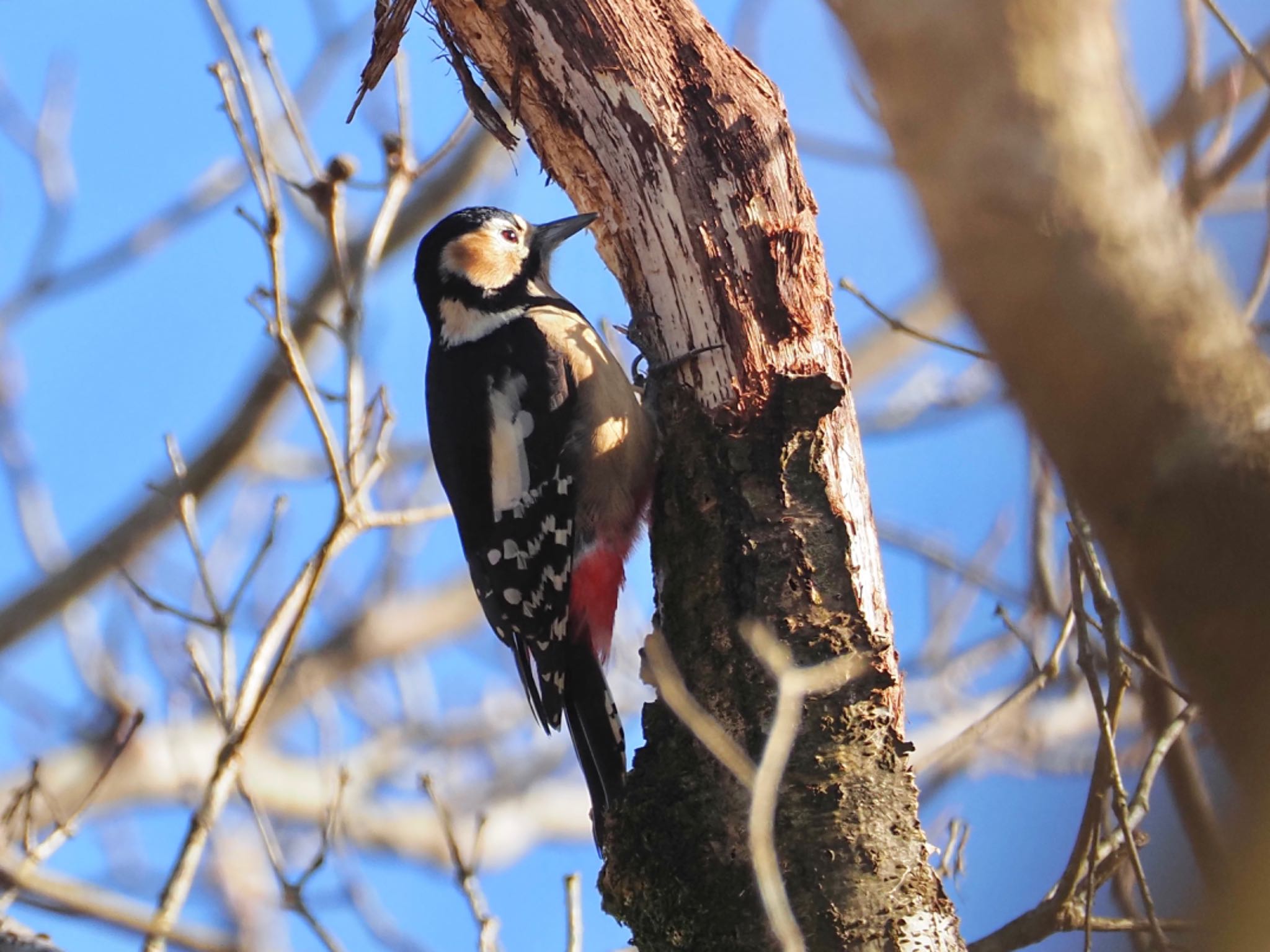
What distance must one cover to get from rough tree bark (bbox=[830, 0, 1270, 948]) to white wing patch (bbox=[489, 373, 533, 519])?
110 inches

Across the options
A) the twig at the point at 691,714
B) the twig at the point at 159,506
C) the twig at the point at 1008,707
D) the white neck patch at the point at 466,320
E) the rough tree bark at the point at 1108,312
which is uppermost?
the twig at the point at 159,506

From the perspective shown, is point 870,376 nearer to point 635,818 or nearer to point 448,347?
point 448,347

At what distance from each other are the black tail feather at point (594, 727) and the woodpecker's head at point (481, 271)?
1.09 metres

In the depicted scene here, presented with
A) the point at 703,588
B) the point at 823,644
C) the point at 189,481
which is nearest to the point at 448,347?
the point at 703,588

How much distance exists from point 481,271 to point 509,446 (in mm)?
756

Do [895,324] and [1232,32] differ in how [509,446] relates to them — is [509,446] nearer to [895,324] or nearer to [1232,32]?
[895,324]

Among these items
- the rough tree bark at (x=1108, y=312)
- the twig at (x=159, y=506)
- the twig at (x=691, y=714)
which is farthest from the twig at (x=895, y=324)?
the twig at (x=159, y=506)

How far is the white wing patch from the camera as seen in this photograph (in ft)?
12.5

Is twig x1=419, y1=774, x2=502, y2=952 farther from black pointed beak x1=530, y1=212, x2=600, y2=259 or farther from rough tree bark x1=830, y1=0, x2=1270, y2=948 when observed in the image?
rough tree bark x1=830, y1=0, x2=1270, y2=948

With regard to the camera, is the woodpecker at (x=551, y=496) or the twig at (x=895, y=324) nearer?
the twig at (x=895, y=324)

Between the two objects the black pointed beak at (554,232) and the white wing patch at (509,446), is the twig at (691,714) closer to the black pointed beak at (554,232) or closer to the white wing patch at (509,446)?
the white wing patch at (509,446)

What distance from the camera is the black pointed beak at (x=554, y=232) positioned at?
12.0ft

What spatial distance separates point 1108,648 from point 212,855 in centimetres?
533

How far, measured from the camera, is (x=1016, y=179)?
41.4 inches
